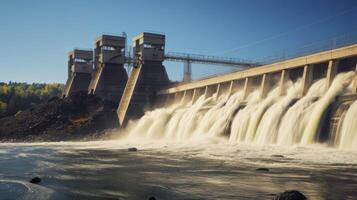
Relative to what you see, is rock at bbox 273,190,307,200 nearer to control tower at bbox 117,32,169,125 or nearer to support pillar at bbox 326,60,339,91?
support pillar at bbox 326,60,339,91

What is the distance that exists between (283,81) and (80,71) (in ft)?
200

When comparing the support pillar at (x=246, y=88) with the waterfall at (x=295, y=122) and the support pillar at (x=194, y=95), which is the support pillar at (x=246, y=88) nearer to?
the support pillar at (x=194, y=95)

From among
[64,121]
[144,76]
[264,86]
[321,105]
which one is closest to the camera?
[321,105]

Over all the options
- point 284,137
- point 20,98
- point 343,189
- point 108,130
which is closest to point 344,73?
point 284,137

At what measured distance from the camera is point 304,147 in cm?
3136

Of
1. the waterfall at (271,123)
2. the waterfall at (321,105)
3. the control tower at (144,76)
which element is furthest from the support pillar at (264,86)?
the control tower at (144,76)

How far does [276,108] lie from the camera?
38625mm

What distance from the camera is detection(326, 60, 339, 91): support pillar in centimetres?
3931

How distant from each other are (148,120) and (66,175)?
41.3m

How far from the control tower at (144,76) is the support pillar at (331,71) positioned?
3709 cm

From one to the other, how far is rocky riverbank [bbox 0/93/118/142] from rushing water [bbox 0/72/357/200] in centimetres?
2222

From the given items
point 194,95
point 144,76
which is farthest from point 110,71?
point 194,95

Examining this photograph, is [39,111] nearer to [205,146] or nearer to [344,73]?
[205,146]

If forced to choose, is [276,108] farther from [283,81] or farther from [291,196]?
[291,196]
